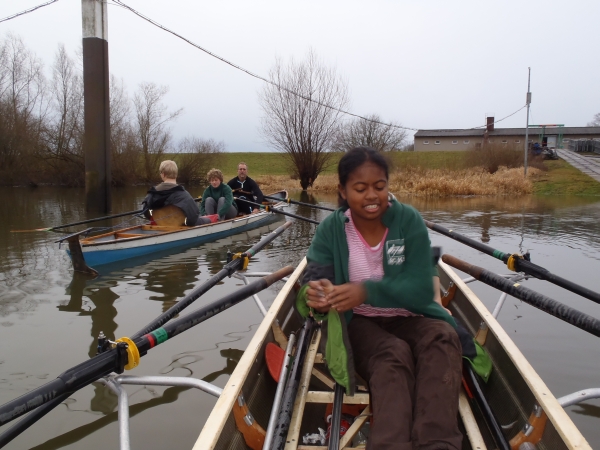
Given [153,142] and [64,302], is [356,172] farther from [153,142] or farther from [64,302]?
[153,142]

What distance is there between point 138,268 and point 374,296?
16.2ft

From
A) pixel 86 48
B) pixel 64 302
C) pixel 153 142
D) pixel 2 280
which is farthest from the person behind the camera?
pixel 153 142

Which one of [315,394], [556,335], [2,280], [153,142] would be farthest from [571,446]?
[153,142]

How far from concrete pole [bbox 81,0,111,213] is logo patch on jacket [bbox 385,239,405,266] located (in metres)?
11.2

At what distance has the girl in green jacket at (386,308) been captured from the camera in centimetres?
178

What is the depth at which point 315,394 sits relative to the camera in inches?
92.6

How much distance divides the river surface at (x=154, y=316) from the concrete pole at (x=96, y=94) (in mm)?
3288

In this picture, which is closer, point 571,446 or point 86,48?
point 571,446

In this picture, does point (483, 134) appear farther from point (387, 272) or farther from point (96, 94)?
point (387, 272)

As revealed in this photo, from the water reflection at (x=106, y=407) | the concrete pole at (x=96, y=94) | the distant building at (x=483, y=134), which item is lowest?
the water reflection at (x=106, y=407)

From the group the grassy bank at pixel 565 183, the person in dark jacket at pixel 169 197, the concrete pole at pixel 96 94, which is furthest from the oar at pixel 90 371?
the grassy bank at pixel 565 183

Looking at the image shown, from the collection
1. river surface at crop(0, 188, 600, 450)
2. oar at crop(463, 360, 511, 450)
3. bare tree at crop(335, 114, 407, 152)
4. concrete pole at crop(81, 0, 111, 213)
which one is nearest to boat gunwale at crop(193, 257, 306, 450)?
river surface at crop(0, 188, 600, 450)

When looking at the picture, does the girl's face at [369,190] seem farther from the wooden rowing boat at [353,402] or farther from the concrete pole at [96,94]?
the concrete pole at [96,94]

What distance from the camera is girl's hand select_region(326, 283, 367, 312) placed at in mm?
2070
